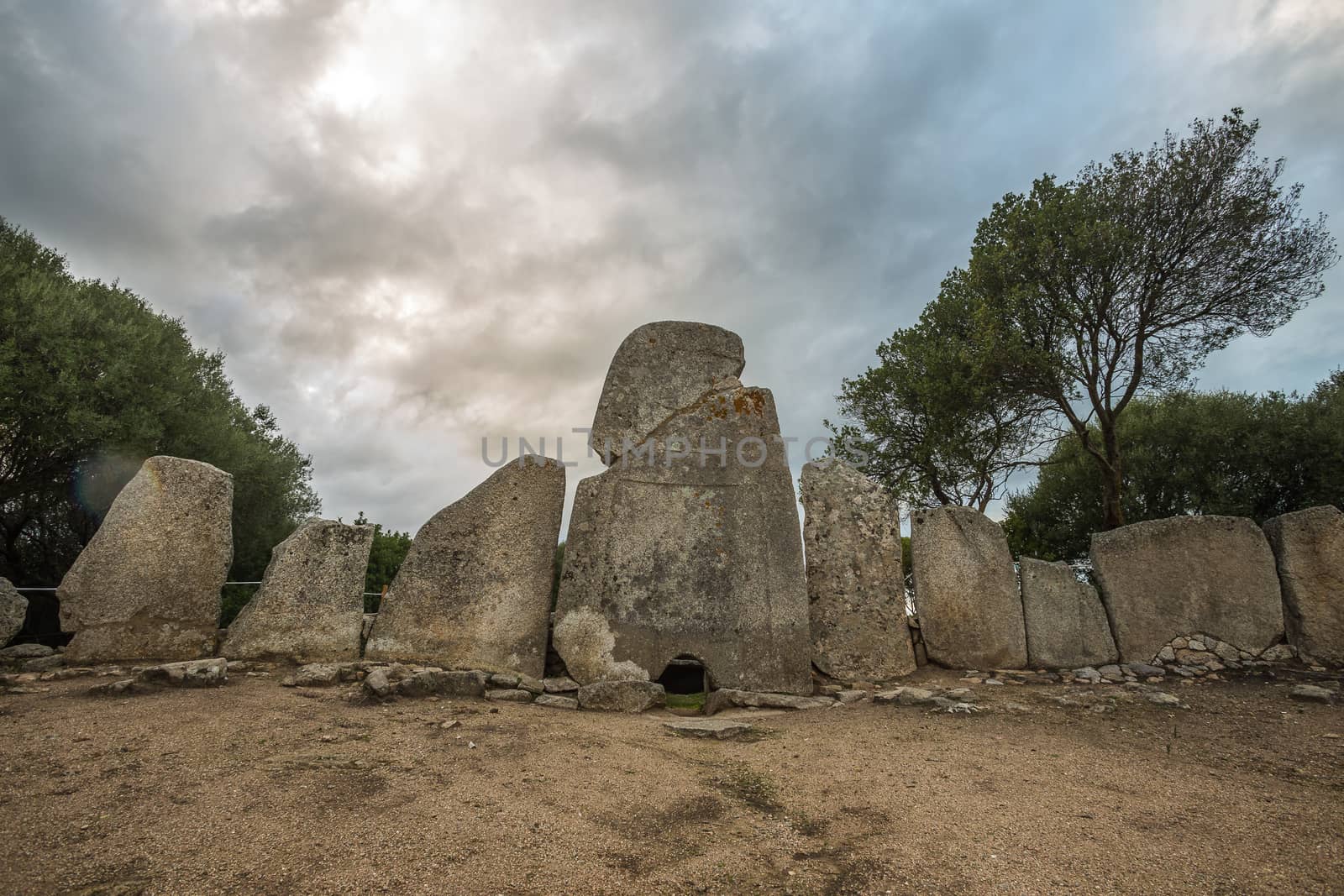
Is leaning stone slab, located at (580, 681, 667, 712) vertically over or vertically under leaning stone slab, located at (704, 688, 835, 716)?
over

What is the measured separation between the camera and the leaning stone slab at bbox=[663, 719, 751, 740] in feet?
17.9

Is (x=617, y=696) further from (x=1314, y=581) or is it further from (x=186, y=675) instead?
(x=1314, y=581)

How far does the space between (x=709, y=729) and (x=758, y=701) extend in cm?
126

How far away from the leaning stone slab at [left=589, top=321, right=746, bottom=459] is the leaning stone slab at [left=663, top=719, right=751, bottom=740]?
3.21m

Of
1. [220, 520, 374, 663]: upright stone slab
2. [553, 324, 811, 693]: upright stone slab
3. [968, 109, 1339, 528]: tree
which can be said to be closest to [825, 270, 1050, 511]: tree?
[968, 109, 1339, 528]: tree

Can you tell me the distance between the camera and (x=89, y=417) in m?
10.3

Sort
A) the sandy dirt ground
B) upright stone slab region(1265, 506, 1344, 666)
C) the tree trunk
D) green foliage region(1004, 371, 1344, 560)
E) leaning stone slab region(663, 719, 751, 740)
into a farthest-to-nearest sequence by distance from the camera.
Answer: green foliage region(1004, 371, 1344, 560) → the tree trunk → upright stone slab region(1265, 506, 1344, 666) → leaning stone slab region(663, 719, 751, 740) → the sandy dirt ground

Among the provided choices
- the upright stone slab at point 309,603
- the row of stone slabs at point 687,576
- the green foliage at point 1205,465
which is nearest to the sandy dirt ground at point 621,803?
the upright stone slab at point 309,603

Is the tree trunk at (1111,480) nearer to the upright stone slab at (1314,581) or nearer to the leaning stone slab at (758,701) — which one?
the upright stone slab at (1314,581)

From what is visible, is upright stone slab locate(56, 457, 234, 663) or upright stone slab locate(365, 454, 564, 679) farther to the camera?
upright stone slab locate(365, 454, 564, 679)

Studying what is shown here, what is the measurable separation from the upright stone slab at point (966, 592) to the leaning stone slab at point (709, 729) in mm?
3291

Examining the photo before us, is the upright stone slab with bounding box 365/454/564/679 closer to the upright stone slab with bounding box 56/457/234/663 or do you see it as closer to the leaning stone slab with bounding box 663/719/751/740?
the upright stone slab with bounding box 56/457/234/663

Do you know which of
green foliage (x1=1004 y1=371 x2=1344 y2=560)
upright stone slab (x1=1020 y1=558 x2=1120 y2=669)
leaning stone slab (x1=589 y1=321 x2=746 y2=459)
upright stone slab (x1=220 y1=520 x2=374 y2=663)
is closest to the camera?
upright stone slab (x1=220 y1=520 x2=374 y2=663)

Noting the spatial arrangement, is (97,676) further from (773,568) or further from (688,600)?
(773,568)
